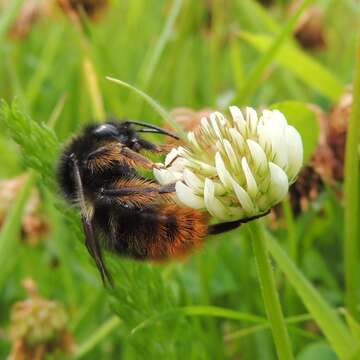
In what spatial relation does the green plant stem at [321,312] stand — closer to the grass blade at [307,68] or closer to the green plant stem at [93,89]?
the grass blade at [307,68]

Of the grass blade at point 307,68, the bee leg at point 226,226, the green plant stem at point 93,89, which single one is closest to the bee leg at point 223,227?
the bee leg at point 226,226

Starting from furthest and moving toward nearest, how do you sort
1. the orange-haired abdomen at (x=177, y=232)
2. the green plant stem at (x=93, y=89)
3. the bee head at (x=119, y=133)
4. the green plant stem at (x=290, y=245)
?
the green plant stem at (x=93, y=89)
the green plant stem at (x=290, y=245)
the bee head at (x=119, y=133)
the orange-haired abdomen at (x=177, y=232)

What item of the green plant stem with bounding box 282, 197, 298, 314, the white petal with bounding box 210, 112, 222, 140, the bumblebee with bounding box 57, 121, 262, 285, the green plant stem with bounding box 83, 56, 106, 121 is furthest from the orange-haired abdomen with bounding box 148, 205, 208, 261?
the green plant stem with bounding box 83, 56, 106, 121

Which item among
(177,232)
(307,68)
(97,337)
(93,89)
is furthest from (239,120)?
(93,89)

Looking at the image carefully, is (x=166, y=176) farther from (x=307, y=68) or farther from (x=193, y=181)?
(x=307, y=68)

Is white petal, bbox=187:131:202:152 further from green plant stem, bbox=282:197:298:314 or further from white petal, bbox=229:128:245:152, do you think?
green plant stem, bbox=282:197:298:314

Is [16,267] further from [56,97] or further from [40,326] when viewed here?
[56,97]

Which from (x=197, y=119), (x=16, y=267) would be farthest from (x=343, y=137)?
(x=16, y=267)
